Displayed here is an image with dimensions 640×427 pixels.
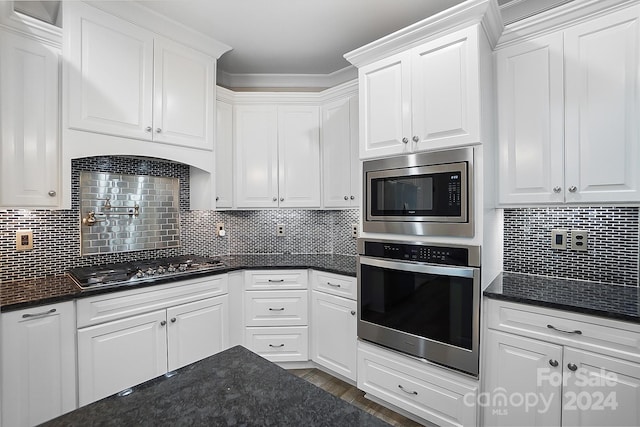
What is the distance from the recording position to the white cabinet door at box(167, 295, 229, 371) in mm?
2152

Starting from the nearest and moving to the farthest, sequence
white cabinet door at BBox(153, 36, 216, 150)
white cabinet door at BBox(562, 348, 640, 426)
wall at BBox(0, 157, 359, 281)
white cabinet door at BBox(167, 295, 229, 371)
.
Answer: white cabinet door at BBox(562, 348, 640, 426) → wall at BBox(0, 157, 359, 281) → white cabinet door at BBox(167, 295, 229, 371) → white cabinet door at BBox(153, 36, 216, 150)

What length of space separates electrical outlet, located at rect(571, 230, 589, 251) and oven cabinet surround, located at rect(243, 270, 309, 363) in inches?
72.9

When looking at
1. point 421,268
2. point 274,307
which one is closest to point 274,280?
point 274,307

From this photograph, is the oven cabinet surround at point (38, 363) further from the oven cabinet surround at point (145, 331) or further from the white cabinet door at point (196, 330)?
the white cabinet door at point (196, 330)

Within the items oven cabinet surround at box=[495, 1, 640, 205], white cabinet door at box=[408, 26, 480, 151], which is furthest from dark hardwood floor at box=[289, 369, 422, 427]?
white cabinet door at box=[408, 26, 480, 151]

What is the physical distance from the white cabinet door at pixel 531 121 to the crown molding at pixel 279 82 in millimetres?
1687

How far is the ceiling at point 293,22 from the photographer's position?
2.07m

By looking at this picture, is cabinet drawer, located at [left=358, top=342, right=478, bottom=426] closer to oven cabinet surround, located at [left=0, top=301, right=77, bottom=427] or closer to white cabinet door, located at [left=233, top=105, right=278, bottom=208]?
white cabinet door, located at [left=233, top=105, right=278, bottom=208]

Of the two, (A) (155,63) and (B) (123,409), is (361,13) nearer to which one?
(A) (155,63)

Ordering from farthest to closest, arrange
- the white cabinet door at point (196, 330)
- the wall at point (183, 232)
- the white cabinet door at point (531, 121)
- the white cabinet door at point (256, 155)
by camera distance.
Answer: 1. the white cabinet door at point (256, 155)
2. the white cabinet door at point (196, 330)
3. the wall at point (183, 232)
4. the white cabinet door at point (531, 121)

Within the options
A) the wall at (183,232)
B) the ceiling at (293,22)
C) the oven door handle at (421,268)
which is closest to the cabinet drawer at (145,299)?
the wall at (183,232)

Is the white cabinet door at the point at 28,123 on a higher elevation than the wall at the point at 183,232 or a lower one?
higher

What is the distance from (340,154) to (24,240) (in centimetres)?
231

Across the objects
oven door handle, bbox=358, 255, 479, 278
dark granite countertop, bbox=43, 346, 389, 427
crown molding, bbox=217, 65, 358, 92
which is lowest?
dark granite countertop, bbox=43, 346, 389, 427
